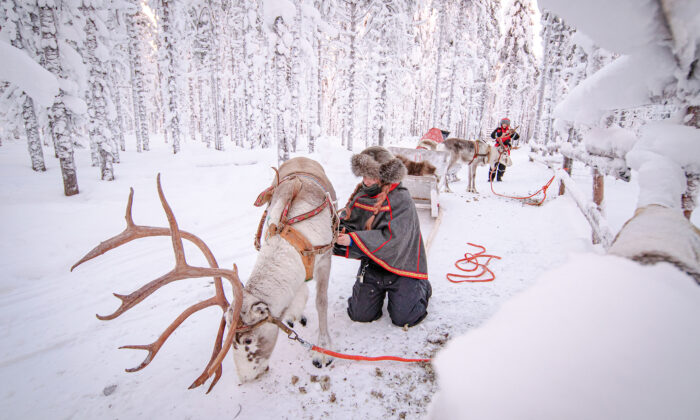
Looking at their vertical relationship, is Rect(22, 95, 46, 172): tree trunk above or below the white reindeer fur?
above

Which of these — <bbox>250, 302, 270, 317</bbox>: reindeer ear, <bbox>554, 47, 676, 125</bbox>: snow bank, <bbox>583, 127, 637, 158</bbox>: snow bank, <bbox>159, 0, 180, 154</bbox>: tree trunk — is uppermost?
<bbox>159, 0, 180, 154</bbox>: tree trunk

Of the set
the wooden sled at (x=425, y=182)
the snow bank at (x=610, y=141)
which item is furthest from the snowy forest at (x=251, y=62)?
the snow bank at (x=610, y=141)

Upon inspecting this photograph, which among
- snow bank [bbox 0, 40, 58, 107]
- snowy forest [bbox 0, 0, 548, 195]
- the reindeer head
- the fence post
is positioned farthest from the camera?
snowy forest [bbox 0, 0, 548, 195]

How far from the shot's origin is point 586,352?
493 mm

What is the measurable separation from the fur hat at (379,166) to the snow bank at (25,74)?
732cm

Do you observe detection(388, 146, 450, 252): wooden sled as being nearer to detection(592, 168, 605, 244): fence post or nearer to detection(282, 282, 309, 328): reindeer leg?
detection(592, 168, 605, 244): fence post

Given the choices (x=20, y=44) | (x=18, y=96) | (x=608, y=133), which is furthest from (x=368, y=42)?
(x=608, y=133)

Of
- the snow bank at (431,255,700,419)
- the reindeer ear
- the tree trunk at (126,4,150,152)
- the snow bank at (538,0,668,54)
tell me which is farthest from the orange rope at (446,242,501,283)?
the tree trunk at (126,4,150,152)

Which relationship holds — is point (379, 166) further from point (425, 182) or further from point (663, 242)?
point (425, 182)

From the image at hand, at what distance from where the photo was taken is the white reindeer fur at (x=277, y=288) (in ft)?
6.69

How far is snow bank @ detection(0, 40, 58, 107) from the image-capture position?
525 centimetres

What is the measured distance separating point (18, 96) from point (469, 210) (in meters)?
16.3

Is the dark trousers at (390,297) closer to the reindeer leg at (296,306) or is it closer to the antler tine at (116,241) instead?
the reindeer leg at (296,306)

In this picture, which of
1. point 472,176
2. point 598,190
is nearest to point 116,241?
point 598,190
